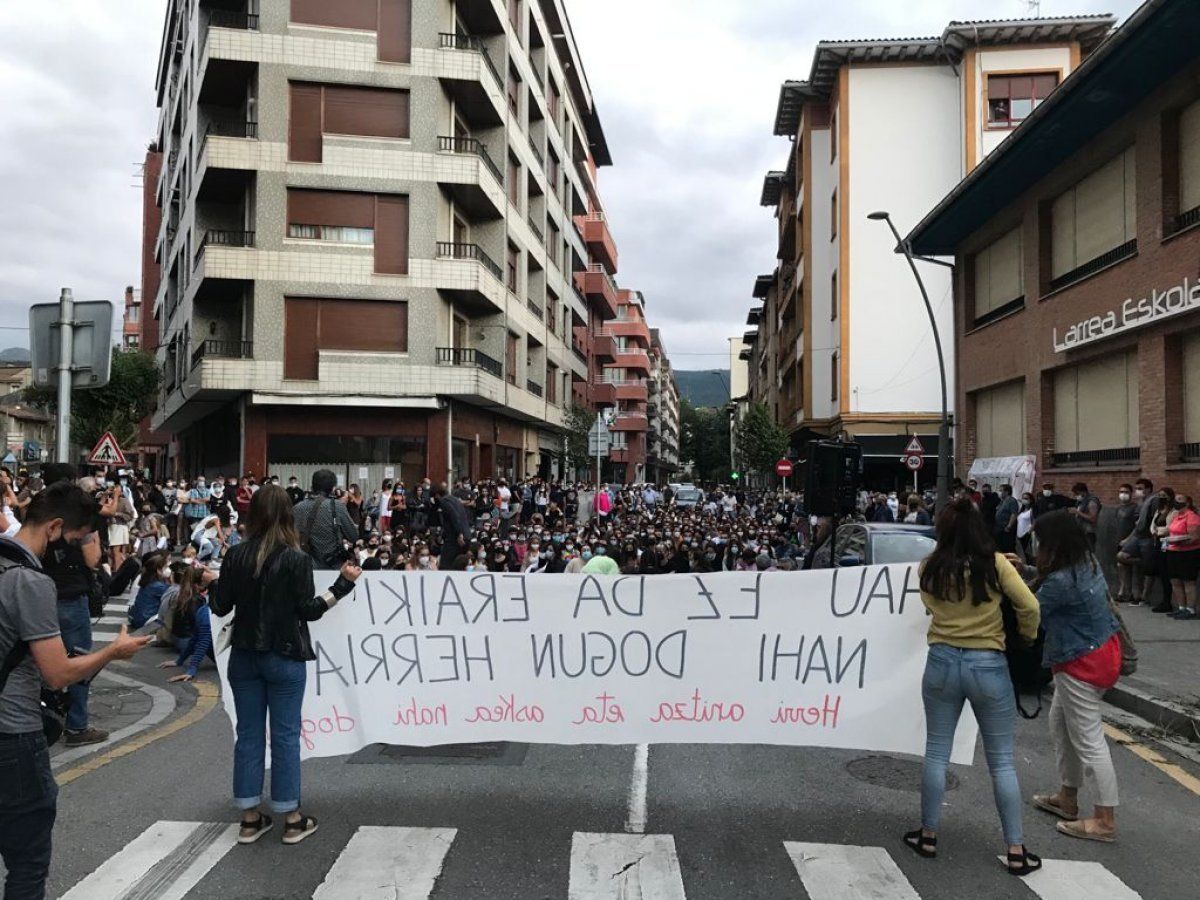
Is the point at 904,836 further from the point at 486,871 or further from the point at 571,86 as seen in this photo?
the point at 571,86

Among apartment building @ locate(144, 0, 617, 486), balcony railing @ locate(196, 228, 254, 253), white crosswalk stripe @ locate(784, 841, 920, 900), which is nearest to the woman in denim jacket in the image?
white crosswalk stripe @ locate(784, 841, 920, 900)

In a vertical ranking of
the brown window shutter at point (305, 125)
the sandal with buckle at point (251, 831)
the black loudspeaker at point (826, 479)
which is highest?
the brown window shutter at point (305, 125)

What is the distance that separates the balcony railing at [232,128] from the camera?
27719 mm

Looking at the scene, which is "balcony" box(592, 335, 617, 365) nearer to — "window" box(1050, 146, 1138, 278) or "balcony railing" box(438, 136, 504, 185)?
"balcony railing" box(438, 136, 504, 185)

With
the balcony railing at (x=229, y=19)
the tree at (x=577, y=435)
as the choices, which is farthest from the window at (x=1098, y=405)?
the tree at (x=577, y=435)

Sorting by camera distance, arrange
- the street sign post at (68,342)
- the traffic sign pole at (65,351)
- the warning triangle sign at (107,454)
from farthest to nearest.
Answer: the warning triangle sign at (107,454) < the street sign post at (68,342) < the traffic sign pole at (65,351)

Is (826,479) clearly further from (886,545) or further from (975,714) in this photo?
(975,714)

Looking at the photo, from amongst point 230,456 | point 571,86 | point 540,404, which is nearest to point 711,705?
point 230,456

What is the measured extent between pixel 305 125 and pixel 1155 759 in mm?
26929

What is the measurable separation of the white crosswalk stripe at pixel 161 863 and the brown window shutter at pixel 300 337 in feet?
78.3

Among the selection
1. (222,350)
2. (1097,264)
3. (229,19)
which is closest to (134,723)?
(1097,264)

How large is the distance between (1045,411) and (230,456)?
2430 cm

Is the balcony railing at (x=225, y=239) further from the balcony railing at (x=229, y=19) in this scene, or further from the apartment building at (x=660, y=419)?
the apartment building at (x=660, y=419)

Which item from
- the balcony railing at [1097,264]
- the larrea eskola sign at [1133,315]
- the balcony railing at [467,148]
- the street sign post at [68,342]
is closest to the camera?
the street sign post at [68,342]
